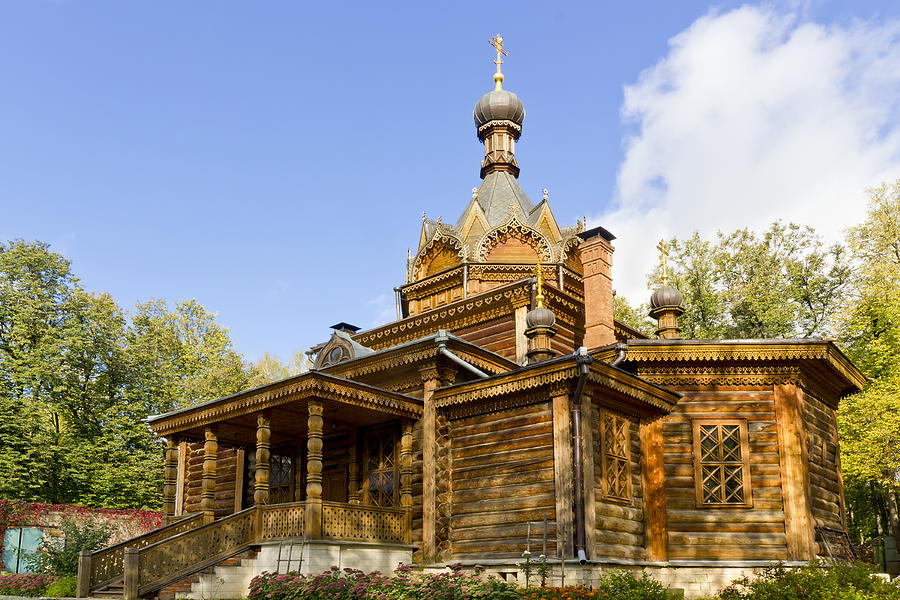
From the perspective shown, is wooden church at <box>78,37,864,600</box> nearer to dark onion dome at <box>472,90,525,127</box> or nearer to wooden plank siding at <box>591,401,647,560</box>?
wooden plank siding at <box>591,401,647,560</box>

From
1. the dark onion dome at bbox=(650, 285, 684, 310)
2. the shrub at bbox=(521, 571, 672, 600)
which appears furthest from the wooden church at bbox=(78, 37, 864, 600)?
the dark onion dome at bbox=(650, 285, 684, 310)

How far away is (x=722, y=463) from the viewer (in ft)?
58.3

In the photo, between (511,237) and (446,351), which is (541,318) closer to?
(446,351)

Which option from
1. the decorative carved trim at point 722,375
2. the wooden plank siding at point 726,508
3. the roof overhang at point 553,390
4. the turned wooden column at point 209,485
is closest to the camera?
the roof overhang at point 553,390

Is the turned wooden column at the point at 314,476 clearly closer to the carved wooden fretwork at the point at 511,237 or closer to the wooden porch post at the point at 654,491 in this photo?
the wooden porch post at the point at 654,491

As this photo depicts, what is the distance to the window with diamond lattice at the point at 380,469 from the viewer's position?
63.5 feet

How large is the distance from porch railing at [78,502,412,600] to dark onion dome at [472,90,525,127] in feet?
58.3

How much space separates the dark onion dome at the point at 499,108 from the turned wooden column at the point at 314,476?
17364 millimetres

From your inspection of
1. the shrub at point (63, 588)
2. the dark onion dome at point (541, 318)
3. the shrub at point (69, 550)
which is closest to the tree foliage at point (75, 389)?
the shrub at point (69, 550)

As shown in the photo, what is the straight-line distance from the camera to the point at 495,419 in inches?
678

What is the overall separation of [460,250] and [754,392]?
1128 cm

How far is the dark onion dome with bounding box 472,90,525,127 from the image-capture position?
1237 inches

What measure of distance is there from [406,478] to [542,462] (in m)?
3.63

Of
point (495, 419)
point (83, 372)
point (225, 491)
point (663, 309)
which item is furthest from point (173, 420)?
point (83, 372)
